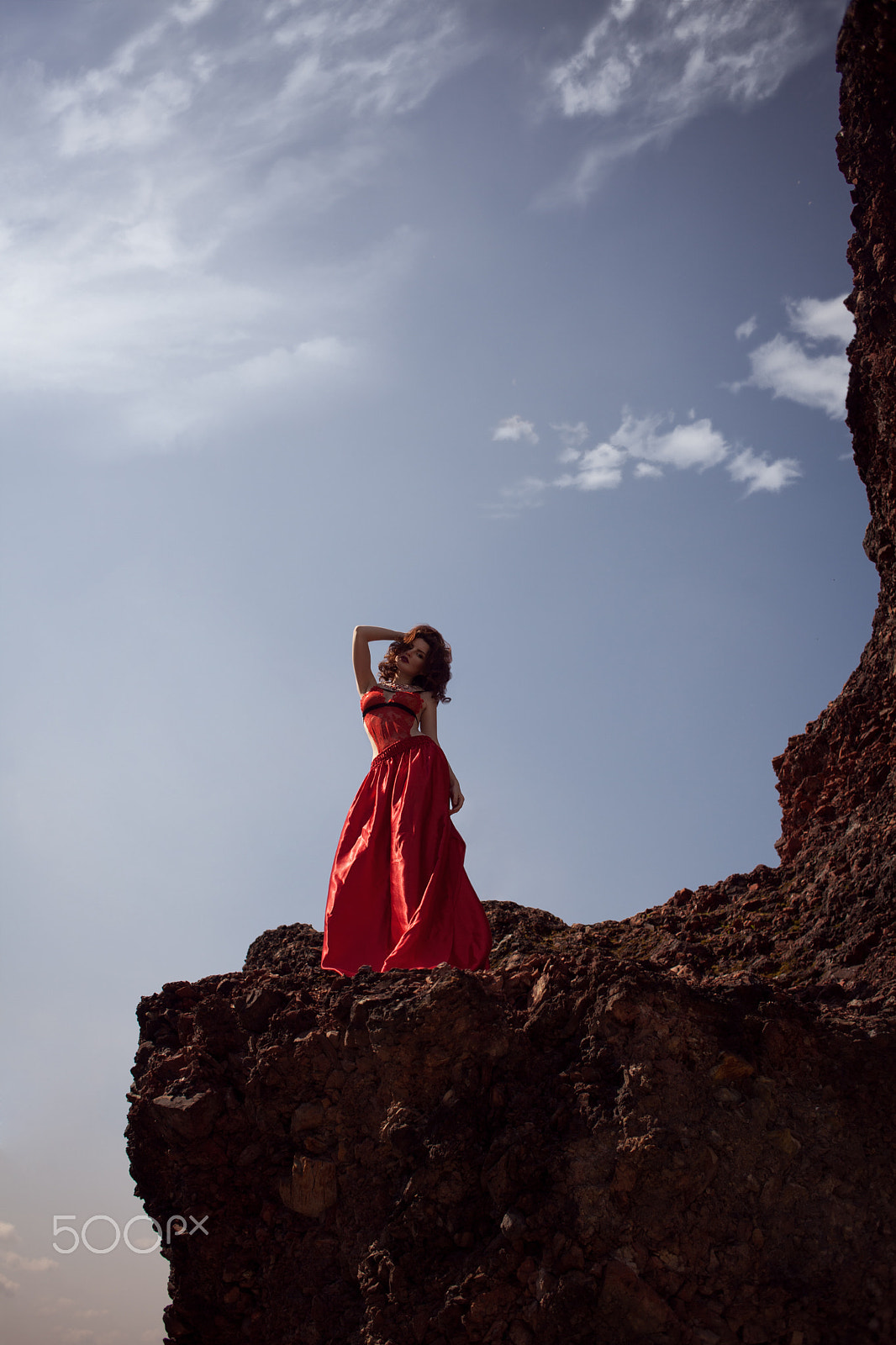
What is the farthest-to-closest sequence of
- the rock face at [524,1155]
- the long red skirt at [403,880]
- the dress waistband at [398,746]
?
the dress waistband at [398,746], the long red skirt at [403,880], the rock face at [524,1155]

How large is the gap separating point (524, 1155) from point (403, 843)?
9.44 ft

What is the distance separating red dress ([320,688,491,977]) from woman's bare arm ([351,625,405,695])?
0.09 metres

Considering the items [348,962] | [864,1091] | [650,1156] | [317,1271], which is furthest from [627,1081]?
[348,962]

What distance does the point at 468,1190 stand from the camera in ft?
9.69

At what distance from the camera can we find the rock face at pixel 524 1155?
266cm

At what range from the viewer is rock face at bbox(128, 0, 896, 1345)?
2.66 meters

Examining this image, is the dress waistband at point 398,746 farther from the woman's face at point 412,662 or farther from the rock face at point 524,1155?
the rock face at point 524,1155

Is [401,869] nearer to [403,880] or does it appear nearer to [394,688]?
[403,880]

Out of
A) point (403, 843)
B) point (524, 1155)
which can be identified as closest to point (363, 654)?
point (403, 843)

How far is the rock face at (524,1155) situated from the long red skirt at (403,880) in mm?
1130

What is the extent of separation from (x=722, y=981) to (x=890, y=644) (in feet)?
7.57

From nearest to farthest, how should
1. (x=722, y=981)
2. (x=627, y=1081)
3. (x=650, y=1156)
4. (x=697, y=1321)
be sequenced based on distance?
(x=697, y=1321)
(x=650, y=1156)
(x=627, y=1081)
(x=722, y=981)

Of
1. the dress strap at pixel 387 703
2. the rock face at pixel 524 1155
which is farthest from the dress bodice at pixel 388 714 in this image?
the rock face at pixel 524 1155

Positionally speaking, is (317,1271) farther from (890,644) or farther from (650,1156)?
(890,644)
